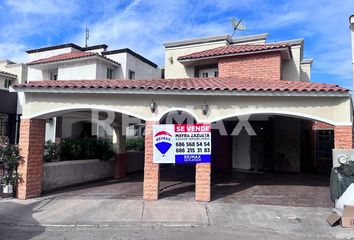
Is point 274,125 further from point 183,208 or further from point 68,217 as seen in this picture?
point 68,217

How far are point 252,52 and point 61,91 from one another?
28.3 ft

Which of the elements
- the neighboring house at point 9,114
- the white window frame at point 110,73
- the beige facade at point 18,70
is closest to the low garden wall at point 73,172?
the neighboring house at point 9,114

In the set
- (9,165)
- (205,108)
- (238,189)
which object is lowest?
(238,189)

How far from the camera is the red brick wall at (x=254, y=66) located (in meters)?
14.6

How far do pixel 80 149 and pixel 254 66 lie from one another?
326 inches

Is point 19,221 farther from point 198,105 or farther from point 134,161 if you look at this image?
point 134,161

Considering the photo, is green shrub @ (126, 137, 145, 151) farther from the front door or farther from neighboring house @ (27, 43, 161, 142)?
the front door

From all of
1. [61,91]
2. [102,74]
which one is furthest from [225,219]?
[102,74]

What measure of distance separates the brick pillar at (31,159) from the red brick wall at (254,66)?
860 centimetres

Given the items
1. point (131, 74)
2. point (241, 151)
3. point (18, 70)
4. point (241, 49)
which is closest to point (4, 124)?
point (131, 74)

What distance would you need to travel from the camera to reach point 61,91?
32.4 feet

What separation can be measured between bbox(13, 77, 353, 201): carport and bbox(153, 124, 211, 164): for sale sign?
194mm

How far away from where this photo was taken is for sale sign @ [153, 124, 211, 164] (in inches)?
386

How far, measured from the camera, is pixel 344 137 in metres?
9.11
